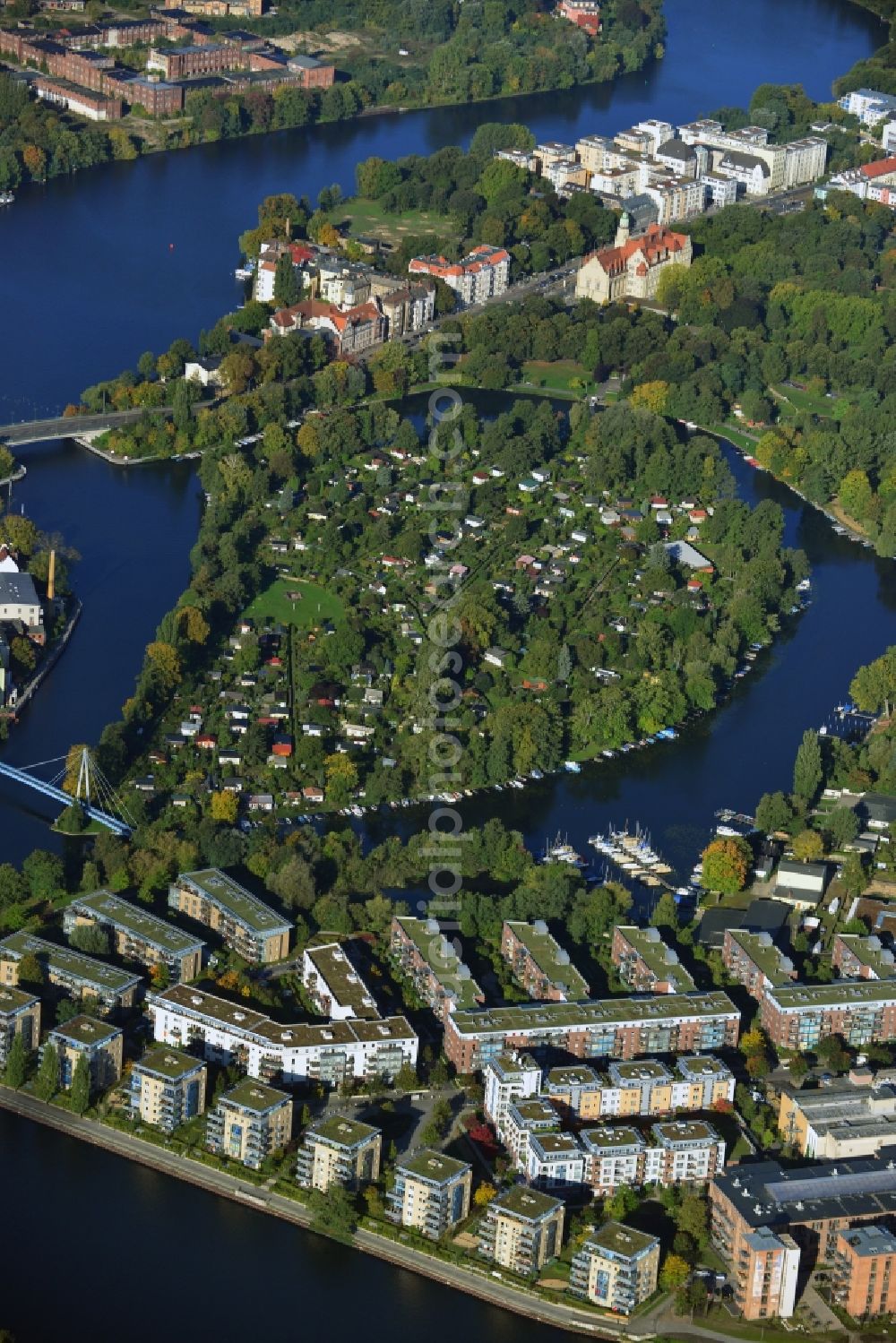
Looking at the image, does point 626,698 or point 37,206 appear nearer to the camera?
point 626,698

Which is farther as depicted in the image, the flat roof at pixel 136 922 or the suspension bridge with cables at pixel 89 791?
the suspension bridge with cables at pixel 89 791

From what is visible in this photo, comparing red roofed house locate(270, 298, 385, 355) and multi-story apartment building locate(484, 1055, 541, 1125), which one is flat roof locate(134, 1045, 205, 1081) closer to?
multi-story apartment building locate(484, 1055, 541, 1125)

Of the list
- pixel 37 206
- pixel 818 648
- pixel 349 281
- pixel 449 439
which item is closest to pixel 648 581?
pixel 818 648

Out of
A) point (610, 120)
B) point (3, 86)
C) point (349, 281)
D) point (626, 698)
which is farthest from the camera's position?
point (610, 120)

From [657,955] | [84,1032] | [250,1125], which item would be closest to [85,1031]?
[84,1032]

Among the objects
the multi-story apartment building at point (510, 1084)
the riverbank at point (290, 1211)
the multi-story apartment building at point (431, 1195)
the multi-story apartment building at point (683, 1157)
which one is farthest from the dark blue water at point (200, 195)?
the multi-story apartment building at point (683, 1157)

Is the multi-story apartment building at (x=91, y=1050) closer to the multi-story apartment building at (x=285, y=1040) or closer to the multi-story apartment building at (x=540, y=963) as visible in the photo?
the multi-story apartment building at (x=285, y=1040)

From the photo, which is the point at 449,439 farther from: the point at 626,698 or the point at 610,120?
the point at 610,120
